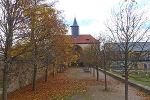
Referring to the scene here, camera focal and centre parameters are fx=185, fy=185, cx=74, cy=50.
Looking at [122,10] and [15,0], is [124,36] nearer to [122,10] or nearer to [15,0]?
[122,10]

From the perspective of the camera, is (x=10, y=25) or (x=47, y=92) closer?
(x=10, y=25)

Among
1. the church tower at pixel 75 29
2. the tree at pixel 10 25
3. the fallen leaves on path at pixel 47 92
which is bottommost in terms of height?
the fallen leaves on path at pixel 47 92

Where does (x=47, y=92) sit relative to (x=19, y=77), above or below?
Result: below

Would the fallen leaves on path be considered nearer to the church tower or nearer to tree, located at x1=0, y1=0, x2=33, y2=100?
tree, located at x1=0, y1=0, x2=33, y2=100

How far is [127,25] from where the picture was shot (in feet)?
26.2

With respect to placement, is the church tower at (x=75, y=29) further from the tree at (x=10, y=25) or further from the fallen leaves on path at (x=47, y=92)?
the tree at (x=10, y=25)

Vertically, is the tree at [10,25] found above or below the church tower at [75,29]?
below

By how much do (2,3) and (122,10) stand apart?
4967 mm

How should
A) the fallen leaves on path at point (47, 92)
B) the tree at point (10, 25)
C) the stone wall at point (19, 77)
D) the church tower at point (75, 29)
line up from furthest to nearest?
A: the church tower at point (75, 29), the stone wall at point (19, 77), the fallen leaves on path at point (47, 92), the tree at point (10, 25)

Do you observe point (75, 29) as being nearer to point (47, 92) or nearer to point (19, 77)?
point (19, 77)

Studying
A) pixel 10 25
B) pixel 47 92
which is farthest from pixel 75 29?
pixel 10 25

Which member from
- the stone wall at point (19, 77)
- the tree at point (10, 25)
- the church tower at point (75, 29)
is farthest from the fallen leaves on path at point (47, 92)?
the church tower at point (75, 29)

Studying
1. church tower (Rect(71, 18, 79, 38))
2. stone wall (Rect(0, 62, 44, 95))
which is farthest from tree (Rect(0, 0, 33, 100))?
church tower (Rect(71, 18, 79, 38))

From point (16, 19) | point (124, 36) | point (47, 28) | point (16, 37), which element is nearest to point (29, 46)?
point (16, 37)
